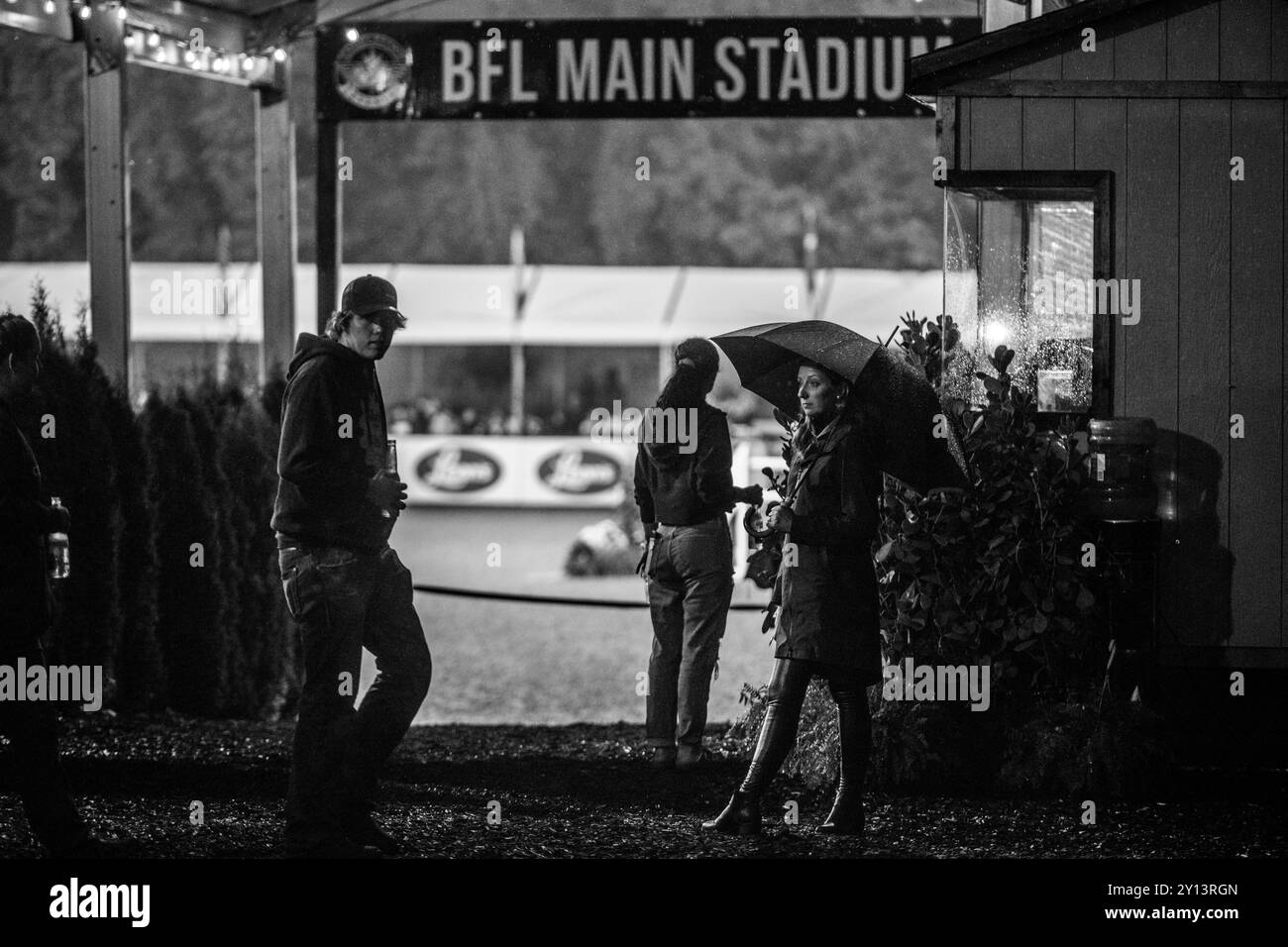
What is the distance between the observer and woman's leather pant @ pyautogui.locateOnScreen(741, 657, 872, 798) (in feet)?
21.4

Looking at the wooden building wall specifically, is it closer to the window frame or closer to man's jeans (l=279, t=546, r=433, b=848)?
the window frame

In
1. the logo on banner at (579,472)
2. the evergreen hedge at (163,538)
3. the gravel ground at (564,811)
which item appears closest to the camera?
the gravel ground at (564,811)

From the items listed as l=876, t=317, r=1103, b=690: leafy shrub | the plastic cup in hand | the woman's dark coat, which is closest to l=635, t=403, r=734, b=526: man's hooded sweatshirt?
l=876, t=317, r=1103, b=690: leafy shrub

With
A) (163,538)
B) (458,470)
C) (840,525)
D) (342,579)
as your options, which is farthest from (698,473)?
(458,470)

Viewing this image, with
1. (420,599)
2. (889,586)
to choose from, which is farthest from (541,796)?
(420,599)

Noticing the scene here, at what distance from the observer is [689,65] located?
1047cm

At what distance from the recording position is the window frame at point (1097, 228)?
26.8ft

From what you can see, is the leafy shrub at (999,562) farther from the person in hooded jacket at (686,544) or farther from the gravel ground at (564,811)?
the person in hooded jacket at (686,544)

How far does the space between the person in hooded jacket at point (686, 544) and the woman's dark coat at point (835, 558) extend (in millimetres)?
1427

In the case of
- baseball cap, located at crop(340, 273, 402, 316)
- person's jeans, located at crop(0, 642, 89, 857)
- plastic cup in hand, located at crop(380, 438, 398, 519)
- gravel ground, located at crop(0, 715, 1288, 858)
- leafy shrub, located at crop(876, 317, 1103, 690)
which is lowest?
gravel ground, located at crop(0, 715, 1288, 858)

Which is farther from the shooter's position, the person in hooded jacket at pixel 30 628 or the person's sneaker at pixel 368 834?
the person's sneaker at pixel 368 834

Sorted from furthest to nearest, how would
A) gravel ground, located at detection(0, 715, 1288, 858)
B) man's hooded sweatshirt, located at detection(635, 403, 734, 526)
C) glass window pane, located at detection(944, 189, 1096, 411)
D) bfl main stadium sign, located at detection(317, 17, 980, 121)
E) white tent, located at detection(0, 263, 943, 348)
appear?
1. white tent, located at detection(0, 263, 943, 348)
2. bfl main stadium sign, located at detection(317, 17, 980, 121)
3. glass window pane, located at detection(944, 189, 1096, 411)
4. man's hooded sweatshirt, located at detection(635, 403, 734, 526)
5. gravel ground, located at detection(0, 715, 1288, 858)

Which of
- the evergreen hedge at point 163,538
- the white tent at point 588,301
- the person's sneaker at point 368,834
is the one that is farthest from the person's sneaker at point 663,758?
the white tent at point 588,301
